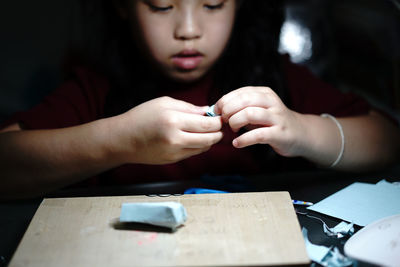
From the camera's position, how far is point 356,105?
0.95 meters

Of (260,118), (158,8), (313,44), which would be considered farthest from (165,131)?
(313,44)

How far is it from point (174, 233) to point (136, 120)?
9.3 inches

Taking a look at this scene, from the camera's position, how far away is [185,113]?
655mm

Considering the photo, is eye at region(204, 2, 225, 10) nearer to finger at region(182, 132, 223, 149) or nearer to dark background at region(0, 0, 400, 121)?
finger at region(182, 132, 223, 149)

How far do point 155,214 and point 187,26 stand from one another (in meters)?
0.38

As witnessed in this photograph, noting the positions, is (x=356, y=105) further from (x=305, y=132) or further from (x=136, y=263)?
(x=136, y=263)

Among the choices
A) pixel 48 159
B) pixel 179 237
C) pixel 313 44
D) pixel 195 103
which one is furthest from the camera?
pixel 313 44

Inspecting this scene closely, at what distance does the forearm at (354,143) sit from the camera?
78 cm

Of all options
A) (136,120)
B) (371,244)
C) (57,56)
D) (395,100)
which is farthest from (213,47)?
(395,100)

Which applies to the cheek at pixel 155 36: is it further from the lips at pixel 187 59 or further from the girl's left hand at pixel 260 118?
the girl's left hand at pixel 260 118

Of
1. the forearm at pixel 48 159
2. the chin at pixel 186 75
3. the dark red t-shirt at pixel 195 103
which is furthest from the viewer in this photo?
the dark red t-shirt at pixel 195 103

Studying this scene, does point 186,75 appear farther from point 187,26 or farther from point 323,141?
point 323,141

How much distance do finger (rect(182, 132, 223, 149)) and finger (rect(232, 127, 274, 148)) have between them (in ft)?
0.11

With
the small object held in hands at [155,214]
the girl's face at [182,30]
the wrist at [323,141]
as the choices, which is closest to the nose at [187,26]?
the girl's face at [182,30]
